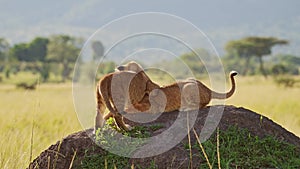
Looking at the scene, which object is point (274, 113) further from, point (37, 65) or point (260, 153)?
point (37, 65)

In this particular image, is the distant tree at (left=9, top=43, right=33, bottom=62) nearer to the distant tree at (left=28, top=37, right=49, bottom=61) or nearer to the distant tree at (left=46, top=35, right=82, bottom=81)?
the distant tree at (left=28, top=37, right=49, bottom=61)

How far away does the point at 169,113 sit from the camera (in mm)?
4590

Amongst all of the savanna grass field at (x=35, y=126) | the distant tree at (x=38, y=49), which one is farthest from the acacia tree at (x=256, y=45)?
the savanna grass field at (x=35, y=126)

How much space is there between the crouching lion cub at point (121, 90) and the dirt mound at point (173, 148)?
0.21 m

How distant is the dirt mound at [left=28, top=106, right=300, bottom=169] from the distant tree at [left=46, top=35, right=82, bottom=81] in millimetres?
53960

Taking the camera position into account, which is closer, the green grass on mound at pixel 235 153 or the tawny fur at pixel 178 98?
the green grass on mound at pixel 235 153

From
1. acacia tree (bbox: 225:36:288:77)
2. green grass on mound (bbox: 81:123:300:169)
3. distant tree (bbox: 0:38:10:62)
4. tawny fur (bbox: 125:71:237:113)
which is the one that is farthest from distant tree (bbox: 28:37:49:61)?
green grass on mound (bbox: 81:123:300:169)

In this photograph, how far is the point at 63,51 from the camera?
58.5 metres

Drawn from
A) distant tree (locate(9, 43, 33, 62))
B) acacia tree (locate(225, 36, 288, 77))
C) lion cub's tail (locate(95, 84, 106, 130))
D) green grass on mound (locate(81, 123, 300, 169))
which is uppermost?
distant tree (locate(9, 43, 33, 62))

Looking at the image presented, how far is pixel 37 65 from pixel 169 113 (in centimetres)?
5846

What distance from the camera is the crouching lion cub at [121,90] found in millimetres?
4234

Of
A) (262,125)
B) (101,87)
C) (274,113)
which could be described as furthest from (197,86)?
(274,113)

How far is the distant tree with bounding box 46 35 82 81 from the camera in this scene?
58469mm

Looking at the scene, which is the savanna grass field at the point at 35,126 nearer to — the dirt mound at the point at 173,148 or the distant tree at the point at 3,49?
the dirt mound at the point at 173,148
